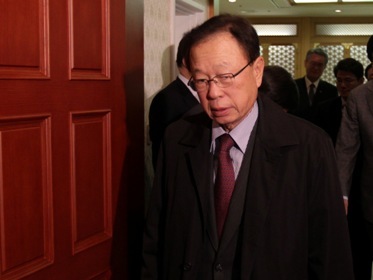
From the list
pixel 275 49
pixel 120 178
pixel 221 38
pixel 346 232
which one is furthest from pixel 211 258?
pixel 275 49

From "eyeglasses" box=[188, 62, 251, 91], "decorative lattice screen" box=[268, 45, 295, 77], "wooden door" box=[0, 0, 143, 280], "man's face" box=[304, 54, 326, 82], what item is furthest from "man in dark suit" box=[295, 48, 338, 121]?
"decorative lattice screen" box=[268, 45, 295, 77]

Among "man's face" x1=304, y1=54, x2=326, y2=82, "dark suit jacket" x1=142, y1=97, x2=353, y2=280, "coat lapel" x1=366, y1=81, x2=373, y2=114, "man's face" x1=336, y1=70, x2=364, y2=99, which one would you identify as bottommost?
"dark suit jacket" x1=142, y1=97, x2=353, y2=280

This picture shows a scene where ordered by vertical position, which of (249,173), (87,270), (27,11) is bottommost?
(87,270)

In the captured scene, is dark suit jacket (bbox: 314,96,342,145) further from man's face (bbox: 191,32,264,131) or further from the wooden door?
man's face (bbox: 191,32,264,131)

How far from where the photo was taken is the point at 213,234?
1436 millimetres

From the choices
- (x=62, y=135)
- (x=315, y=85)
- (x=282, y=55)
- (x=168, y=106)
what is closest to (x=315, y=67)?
(x=315, y=85)

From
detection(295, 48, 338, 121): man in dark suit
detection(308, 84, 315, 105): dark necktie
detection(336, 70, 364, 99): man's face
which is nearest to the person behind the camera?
detection(336, 70, 364, 99): man's face

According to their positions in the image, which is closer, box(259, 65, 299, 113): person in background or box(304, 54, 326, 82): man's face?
box(259, 65, 299, 113): person in background

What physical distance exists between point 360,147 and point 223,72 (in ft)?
5.04

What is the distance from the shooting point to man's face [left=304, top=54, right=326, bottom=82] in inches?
220

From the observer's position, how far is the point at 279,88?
2059mm

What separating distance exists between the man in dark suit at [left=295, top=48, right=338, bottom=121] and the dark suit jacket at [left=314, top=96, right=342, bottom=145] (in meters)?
1.68

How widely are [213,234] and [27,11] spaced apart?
0.80 m

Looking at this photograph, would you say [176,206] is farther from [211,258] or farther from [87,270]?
[87,270]
